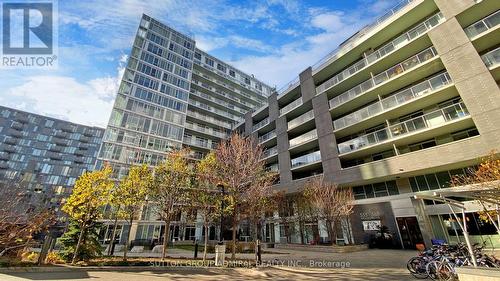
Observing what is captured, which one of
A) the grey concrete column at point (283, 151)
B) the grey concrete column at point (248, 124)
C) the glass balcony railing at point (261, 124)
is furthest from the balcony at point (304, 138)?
the grey concrete column at point (248, 124)

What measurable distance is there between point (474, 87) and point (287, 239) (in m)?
25.1

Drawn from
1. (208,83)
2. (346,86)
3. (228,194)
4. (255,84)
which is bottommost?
(228,194)

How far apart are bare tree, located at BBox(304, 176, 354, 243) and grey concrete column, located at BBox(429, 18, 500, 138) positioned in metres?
12.3

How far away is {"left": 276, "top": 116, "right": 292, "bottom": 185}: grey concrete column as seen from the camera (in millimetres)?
33000

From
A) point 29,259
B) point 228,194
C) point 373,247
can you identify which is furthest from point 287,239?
point 29,259

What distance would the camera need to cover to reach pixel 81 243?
13.5 meters

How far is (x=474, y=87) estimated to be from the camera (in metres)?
18.5

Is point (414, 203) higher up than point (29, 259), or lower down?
higher up

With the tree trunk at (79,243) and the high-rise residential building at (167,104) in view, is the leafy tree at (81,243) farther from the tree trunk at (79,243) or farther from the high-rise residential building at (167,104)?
the high-rise residential building at (167,104)

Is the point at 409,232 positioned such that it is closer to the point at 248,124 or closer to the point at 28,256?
the point at 28,256

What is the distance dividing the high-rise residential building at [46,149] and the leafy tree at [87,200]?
79.0 m

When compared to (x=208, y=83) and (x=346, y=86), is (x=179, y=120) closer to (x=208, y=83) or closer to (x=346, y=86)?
(x=208, y=83)

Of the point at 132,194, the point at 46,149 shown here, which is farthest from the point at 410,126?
the point at 46,149

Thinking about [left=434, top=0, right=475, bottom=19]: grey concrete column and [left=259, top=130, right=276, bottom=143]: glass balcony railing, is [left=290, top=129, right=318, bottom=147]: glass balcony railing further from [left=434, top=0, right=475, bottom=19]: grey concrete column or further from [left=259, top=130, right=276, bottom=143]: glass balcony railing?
[left=434, top=0, right=475, bottom=19]: grey concrete column
